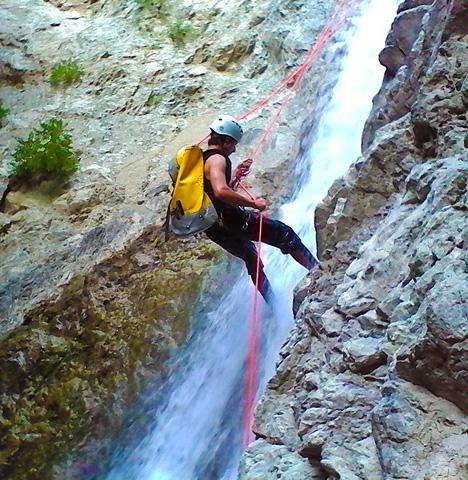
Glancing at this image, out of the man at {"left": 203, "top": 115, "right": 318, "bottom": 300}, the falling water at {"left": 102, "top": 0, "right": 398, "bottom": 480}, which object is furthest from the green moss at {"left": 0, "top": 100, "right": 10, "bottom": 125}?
the man at {"left": 203, "top": 115, "right": 318, "bottom": 300}

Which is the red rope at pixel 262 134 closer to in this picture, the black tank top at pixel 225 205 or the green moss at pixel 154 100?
the black tank top at pixel 225 205

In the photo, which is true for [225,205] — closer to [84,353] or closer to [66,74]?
[84,353]

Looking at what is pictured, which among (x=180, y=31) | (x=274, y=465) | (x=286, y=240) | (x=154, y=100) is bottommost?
(x=274, y=465)

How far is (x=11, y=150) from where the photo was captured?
9.23 meters

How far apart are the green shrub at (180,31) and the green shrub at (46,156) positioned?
2898 mm

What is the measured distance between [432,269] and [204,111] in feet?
22.3

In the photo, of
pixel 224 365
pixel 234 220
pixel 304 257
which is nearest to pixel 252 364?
pixel 224 365

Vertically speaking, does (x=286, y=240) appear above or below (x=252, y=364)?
above

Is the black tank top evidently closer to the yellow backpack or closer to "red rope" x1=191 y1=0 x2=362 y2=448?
the yellow backpack

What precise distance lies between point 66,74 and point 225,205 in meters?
5.81

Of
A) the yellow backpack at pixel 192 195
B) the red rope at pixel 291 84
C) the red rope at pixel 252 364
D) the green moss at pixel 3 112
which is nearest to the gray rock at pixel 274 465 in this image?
the red rope at pixel 252 364

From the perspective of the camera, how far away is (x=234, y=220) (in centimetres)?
590

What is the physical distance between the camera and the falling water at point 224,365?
584 cm

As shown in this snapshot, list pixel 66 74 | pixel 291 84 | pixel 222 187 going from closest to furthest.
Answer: pixel 222 187
pixel 291 84
pixel 66 74
